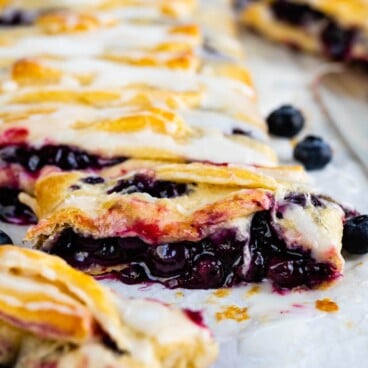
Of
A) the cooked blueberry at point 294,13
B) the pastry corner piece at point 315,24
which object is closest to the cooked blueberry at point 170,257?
the pastry corner piece at point 315,24

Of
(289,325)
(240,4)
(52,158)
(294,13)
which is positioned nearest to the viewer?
(289,325)

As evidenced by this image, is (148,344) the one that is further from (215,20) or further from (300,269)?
(215,20)

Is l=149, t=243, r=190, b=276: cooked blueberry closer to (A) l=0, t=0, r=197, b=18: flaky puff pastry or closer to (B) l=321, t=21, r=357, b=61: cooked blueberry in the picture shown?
(A) l=0, t=0, r=197, b=18: flaky puff pastry

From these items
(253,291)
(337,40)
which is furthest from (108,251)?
(337,40)

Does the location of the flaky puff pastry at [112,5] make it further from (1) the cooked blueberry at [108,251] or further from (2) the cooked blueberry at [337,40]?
(1) the cooked blueberry at [108,251]

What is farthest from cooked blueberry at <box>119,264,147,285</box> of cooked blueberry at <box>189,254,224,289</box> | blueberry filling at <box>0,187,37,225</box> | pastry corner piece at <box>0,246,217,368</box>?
blueberry filling at <box>0,187,37,225</box>

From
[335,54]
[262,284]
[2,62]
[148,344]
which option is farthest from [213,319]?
[335,54]

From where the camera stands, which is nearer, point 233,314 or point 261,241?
point 233,314

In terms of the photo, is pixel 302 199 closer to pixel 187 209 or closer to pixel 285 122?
pixel 187 209
